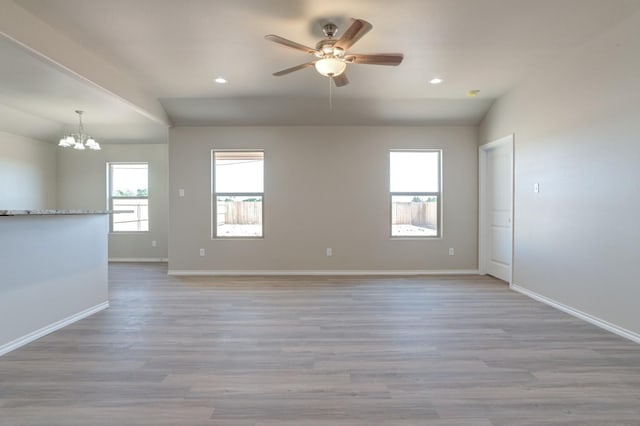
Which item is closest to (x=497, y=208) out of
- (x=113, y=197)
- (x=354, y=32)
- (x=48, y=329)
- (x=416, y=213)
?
(x=416, y=213)

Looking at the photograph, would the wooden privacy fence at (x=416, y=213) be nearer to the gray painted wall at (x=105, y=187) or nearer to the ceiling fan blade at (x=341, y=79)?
the ceiling fan blade at (x=341, y=79)

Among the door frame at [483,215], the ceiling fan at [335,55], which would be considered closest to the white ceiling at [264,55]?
the ceiling fan at [335,55]

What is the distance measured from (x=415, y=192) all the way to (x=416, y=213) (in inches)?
14.1

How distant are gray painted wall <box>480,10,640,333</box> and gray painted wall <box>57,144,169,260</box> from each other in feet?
21.2

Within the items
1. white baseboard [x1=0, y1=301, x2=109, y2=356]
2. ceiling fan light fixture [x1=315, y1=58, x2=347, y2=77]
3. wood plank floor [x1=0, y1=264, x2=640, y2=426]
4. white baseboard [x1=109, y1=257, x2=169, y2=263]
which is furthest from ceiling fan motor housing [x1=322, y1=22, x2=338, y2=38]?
white baseboard [x1=109, y1=257, x2=169, y2=263]

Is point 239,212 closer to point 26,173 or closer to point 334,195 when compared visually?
point 334,195

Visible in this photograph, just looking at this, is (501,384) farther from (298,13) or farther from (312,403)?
(298,13)

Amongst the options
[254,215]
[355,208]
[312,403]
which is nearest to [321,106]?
[355,208]

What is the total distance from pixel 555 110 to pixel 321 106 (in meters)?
2.93

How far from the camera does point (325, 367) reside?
211 cm

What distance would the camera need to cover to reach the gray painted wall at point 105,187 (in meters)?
6.52

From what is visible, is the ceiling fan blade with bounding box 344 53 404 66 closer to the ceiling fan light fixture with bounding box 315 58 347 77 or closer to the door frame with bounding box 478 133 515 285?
the ceiling fan light fixture with bounding box 315 58 347 77

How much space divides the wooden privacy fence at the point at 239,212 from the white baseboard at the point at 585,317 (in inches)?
158

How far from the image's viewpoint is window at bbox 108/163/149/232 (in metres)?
6.61
